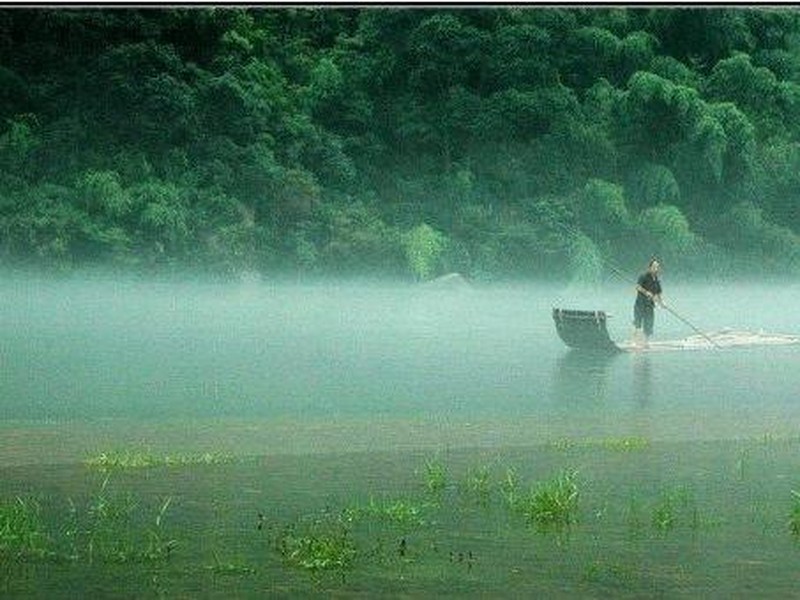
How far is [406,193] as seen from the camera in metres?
7.59

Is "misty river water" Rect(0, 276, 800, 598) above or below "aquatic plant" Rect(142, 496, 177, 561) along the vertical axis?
above

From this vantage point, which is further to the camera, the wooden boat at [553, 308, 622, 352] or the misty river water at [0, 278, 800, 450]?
the wooden boat at [553, 308, 622, 352]

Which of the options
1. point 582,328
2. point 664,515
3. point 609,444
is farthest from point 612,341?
point 664,515

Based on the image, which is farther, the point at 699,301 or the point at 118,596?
the point at 699,301

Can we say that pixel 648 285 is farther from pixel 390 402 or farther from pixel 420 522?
pixel 420 522

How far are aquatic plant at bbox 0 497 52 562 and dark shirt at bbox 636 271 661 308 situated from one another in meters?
2.74

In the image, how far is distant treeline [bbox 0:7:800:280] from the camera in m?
7.41

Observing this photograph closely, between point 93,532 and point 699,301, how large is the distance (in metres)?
2.80

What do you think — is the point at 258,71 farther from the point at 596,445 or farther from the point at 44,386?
the point at 596,445

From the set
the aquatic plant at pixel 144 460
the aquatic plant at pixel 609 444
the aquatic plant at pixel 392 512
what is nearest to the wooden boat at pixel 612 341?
the aquatic plant at pixel 609 444

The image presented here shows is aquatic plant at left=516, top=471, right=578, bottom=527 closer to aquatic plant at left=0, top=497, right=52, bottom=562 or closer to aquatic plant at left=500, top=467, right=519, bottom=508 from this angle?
aquatic plant at left=500, top=467, right=519, bottom=508

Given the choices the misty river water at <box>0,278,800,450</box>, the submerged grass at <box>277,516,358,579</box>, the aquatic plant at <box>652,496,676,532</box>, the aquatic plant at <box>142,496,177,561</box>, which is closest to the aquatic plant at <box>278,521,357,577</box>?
the submerged grass at <box>277,516,358,579</box>

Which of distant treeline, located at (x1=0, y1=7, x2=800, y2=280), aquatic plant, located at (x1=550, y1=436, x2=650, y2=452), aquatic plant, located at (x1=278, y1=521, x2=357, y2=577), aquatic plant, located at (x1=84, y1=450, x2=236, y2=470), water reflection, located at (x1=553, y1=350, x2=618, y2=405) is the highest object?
distant treeline, located at (x1=0, y1=7, x2=800, y2=280)

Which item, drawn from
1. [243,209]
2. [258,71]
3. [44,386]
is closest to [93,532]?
[44,386]
